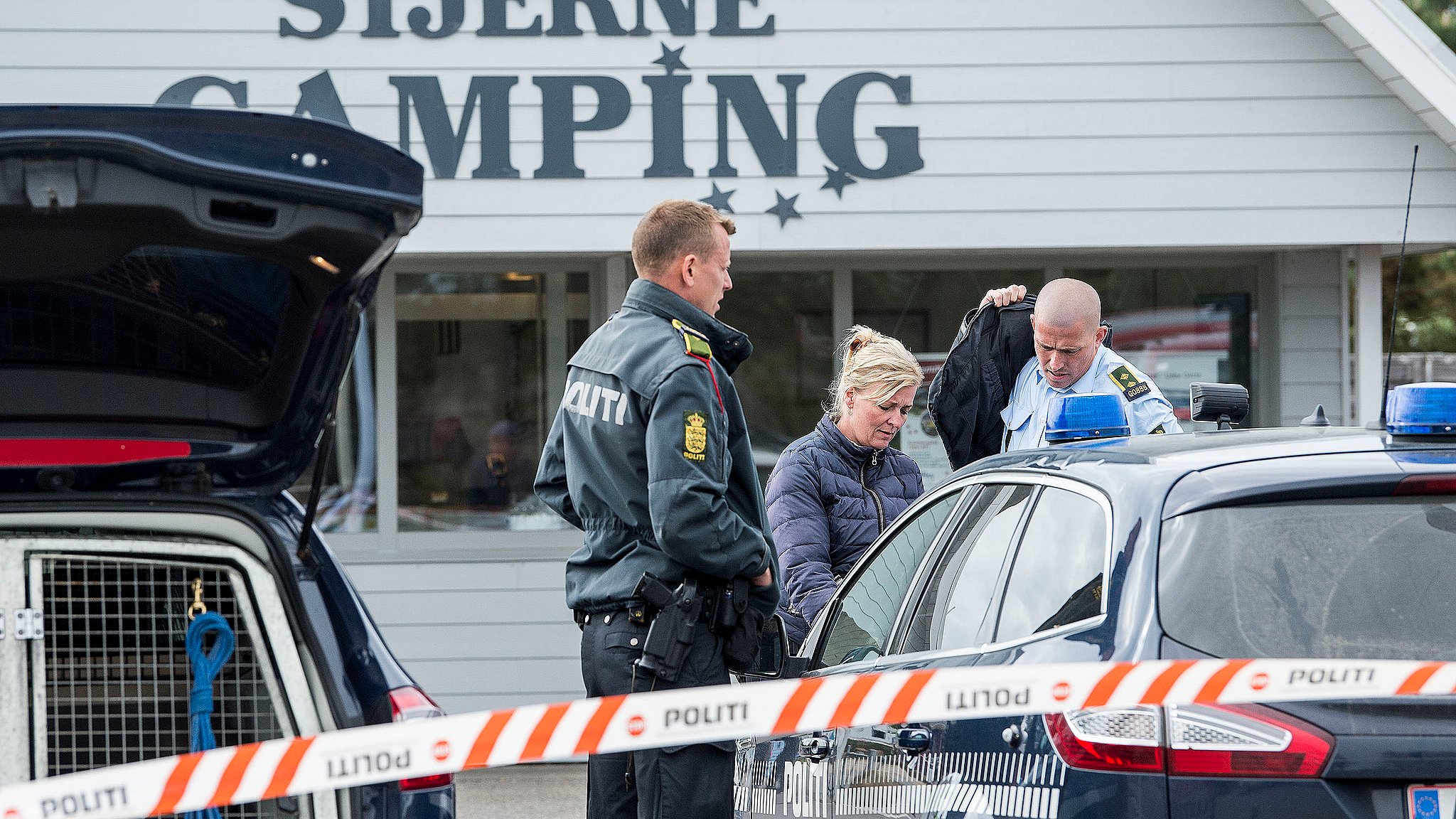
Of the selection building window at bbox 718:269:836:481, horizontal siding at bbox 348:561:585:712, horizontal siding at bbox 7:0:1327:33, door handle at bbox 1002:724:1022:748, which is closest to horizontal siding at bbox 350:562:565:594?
horizontal siding at bbox 348:561:585:712

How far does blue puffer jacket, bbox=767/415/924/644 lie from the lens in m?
4.44

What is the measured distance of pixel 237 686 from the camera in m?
2.68

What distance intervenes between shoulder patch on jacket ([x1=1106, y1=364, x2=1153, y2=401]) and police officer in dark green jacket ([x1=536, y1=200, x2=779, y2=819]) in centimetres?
148

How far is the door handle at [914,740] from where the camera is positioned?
9.33 feet

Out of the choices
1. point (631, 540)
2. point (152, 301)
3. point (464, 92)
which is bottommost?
point (631, 540)

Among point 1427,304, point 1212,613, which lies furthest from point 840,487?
point 1427,304

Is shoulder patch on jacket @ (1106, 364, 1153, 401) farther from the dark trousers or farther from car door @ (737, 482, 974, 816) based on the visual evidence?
the dark trousers

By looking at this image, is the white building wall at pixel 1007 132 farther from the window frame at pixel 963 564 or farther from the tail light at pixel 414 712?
the tail light at pixel 414 712

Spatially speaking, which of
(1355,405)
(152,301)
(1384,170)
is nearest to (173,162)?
(152,301)

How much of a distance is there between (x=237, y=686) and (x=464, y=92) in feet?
15.1

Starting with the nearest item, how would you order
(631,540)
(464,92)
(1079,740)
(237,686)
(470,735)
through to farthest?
(1079,740) < (470,735) < (237,686) < (631,540) < (464,92)

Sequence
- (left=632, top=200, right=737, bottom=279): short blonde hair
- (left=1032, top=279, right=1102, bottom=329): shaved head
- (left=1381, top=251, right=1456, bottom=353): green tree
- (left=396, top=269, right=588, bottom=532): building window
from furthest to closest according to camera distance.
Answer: (left=1381, top=251, right=1456, bottom=353): green tree, (left=396, top=269, right=588, bottom=532): building window, (left=1032, top=279, right=1102, bottom=329): shaved head, (left=632, top=200, right=737, bottom=279): short blonde hair

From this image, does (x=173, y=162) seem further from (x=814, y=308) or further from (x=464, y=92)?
(x=814, y=308)

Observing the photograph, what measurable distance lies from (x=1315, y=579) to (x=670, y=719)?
113 cm
